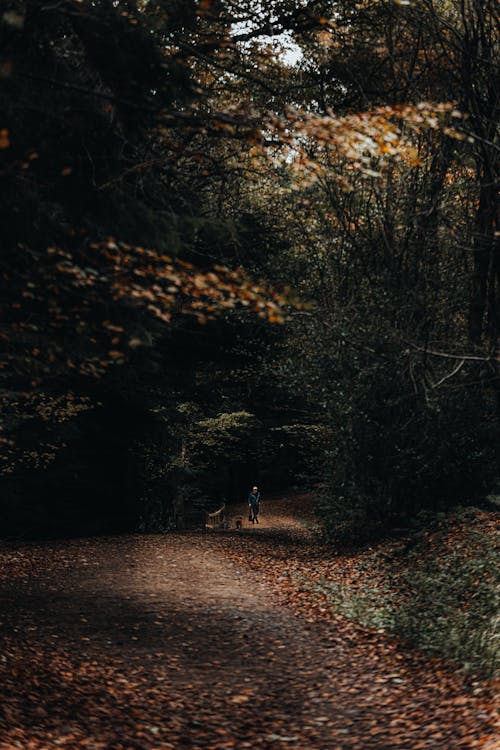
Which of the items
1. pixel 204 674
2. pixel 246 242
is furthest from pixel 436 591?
pixel 246 242

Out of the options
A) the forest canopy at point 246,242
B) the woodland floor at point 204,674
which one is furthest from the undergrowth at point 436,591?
the forest canopy at point 246,242

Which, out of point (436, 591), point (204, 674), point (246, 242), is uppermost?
point (246, 242)

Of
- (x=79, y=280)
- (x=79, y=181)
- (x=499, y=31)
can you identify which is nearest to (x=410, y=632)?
(x=79, y=280)

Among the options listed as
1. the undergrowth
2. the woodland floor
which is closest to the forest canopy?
the undergrowth

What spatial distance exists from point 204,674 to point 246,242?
7880 mm

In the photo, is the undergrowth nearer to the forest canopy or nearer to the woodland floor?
the woodland floor

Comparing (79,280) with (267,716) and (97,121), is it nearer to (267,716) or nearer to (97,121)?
(97,121)

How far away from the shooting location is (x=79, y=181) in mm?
6684

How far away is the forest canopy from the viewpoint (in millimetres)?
6273

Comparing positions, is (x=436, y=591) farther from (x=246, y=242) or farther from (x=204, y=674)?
(x=246, y=242)

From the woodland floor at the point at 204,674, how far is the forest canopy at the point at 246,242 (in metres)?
2.89

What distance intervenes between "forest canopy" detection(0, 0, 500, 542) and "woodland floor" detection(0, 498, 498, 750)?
289 cm

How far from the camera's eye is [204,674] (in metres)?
7.34

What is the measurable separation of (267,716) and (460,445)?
727cm
